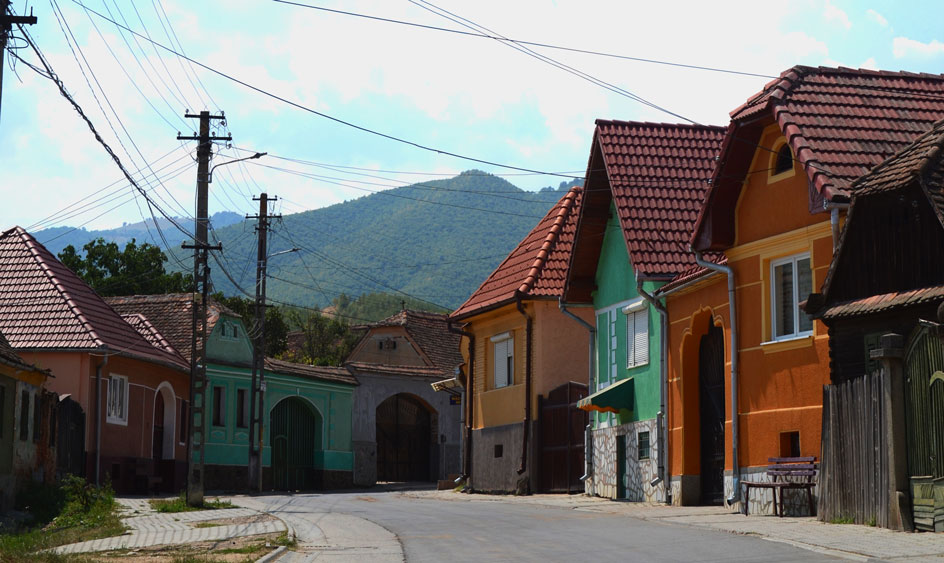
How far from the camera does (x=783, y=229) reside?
2131cm

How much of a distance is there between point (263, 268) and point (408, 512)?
19.7 m

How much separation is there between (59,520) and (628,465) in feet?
39.5

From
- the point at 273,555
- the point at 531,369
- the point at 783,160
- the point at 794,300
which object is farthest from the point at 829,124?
the point at 531,369

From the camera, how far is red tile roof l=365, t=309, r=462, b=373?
2465 inches

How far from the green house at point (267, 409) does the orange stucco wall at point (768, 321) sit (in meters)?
25.2

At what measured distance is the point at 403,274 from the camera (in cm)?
18912

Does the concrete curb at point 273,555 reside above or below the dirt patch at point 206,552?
above

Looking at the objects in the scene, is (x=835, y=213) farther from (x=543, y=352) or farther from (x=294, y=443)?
(x=294, y=443)

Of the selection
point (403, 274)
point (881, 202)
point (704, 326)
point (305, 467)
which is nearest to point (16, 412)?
point (704, 326)

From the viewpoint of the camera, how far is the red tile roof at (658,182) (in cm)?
2670

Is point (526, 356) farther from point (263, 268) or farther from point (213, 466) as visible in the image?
point (213, 466)

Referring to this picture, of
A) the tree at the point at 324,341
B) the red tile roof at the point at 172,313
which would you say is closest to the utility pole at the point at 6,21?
the red tile roof at the point at 172,313

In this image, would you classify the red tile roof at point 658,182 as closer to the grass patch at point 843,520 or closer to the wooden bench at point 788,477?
the wooden bench at point 788,477

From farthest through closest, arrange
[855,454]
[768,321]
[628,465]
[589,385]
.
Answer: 1. [589,385]
2. [628,465]
3. [768,321]
4. [855,454]
